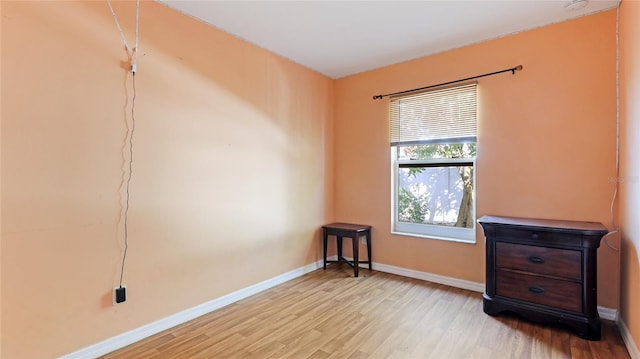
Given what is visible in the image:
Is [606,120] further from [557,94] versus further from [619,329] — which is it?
[619,329]

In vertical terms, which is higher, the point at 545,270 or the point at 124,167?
the point at 124,167

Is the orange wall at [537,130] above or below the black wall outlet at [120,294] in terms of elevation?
above

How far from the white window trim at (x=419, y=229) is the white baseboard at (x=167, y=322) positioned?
145cm

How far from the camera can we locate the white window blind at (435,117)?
10.6 ft

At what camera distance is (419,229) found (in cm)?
368

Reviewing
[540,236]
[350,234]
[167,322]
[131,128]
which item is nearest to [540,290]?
[540,236]

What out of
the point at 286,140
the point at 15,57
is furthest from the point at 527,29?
the point at 15,57

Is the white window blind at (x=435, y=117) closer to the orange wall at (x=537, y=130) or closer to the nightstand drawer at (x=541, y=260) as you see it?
the orange wall at (x=537, y=130)

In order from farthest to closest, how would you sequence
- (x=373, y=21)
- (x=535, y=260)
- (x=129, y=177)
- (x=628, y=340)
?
1. (x=373, y=21)
2. (x=535, y=260)
3. (x=129, y=177)
4. (x=628, y=340)

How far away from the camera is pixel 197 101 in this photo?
8.75 feet

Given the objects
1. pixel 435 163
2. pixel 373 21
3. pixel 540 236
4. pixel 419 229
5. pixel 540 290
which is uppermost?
pixel 373 21

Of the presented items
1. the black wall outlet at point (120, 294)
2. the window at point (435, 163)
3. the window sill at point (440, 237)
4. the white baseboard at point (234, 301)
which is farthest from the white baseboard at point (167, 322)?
the window at point (435, 163)

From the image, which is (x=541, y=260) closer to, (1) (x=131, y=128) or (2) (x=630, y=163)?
(2) (x=630, y=163)

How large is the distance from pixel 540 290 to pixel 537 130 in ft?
4.61
